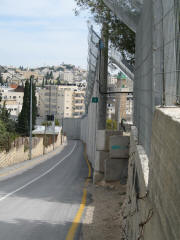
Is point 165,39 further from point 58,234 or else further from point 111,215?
point 111,215

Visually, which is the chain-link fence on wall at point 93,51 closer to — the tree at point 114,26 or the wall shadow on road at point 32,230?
the tree at point 114,26

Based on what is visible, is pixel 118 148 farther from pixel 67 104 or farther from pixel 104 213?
pixel 67 104

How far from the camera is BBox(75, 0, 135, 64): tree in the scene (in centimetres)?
1778

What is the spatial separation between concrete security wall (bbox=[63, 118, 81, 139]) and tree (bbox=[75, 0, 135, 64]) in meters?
103

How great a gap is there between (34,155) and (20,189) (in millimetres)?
28184

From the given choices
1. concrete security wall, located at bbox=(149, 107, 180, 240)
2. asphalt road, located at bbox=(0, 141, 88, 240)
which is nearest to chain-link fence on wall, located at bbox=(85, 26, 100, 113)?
asphalt road, located at bbox=(0, 141, 88, 240)

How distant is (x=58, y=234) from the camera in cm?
954

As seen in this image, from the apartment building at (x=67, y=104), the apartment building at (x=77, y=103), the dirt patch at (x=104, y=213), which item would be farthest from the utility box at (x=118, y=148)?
the apartment building at (x=77, y=103)

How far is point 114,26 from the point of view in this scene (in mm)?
18250

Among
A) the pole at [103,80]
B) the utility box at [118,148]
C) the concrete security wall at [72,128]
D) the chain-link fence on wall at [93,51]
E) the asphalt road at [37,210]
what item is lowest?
the concrete security wall at [72,128]

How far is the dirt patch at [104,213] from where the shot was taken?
9429 millimetres

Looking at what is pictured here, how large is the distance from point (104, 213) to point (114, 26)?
900 centimetres

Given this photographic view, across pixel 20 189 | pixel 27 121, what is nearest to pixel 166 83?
pixel 20 189

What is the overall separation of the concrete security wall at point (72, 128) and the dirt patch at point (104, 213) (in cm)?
10523
